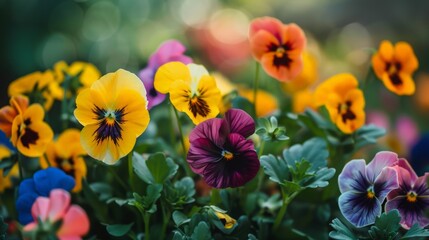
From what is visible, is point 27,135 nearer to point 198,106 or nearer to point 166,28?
point 198,106

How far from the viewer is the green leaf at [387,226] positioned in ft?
2.07

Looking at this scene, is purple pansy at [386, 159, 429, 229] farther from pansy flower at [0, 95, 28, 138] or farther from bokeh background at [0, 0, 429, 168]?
bokeh background at [0, 0, 429, 168]

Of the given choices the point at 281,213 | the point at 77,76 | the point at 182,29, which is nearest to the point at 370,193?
the point at 281,213

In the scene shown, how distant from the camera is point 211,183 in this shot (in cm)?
66

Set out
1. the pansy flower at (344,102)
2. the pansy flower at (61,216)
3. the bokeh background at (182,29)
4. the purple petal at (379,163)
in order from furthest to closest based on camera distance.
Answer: the bokeh background at (182,29) < the pansy flower at (344,102) < the purple petal at (379,163) < the pansy flower at (61,216)

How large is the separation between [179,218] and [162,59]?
25 cm

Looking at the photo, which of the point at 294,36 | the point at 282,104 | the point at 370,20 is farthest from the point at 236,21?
the point at 294,36

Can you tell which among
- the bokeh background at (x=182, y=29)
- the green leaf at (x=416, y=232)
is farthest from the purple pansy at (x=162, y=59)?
the bokeh background at (x=182, y=29)

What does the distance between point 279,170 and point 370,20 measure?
2.23 meters

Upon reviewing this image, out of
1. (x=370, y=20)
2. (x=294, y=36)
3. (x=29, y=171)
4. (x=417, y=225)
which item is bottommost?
(x=370, y=20)

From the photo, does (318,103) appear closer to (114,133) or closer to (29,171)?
(114,133)

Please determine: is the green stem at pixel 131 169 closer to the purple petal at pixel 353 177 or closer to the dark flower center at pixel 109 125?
the dark flower center at pixel 109 125

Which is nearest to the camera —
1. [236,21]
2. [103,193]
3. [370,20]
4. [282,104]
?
[103,193]

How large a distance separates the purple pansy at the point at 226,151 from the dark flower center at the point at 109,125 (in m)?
0.09
